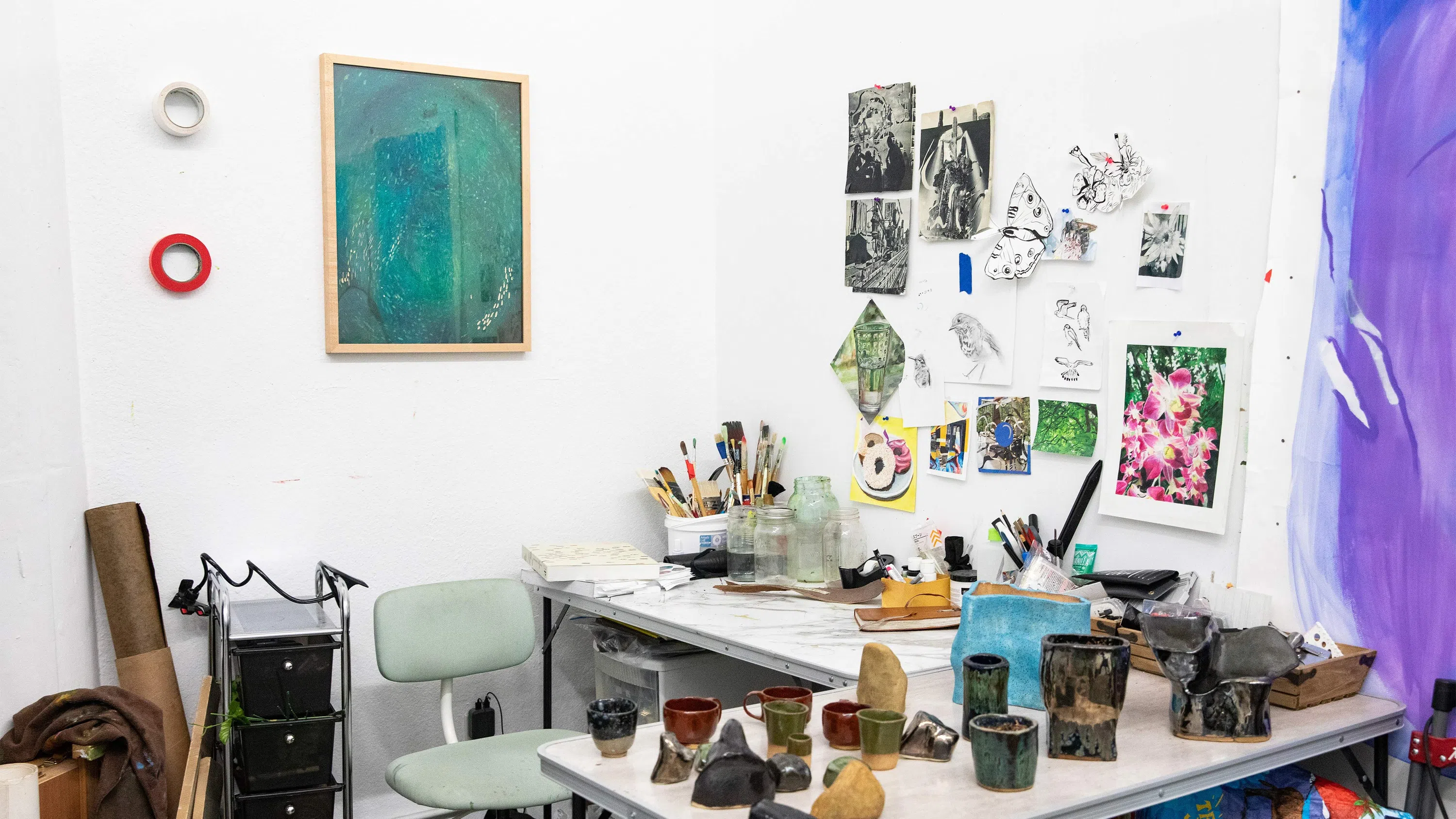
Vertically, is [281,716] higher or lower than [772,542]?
lower

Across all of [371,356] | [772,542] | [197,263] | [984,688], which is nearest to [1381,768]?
[984,688]

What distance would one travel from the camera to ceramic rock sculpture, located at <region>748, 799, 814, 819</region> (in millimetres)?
1175

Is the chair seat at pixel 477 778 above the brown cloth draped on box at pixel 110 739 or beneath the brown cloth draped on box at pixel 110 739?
beneath

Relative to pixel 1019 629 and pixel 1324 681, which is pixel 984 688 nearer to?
pixel 1019 629

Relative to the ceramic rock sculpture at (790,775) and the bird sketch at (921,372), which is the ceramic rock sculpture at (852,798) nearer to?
the ceramic rock sculpture at (790,775)

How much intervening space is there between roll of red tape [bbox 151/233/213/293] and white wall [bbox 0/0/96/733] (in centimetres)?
18

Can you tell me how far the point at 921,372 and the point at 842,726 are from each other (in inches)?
51.2

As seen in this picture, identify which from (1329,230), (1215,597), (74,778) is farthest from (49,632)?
(1329,230)

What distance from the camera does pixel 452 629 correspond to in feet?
8.55

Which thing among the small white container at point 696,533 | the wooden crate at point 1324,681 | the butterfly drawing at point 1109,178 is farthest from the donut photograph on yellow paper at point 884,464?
the wooden crate at point 1324,681

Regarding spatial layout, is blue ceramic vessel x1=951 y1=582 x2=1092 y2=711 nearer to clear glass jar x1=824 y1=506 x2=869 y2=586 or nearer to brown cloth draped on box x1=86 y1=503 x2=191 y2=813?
clear glass jar x1=824 y1=506 x2=869 y2=586

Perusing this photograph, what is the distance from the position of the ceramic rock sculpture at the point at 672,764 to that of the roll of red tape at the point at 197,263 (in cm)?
177

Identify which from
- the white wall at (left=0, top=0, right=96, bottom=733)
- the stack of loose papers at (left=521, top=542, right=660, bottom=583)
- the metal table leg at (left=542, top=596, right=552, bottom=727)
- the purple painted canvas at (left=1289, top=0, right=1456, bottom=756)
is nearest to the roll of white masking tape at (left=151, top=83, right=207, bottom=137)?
the white wall at (left=0, top=0, right=96, bottom=733)

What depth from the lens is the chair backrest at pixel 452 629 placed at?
2.54m
